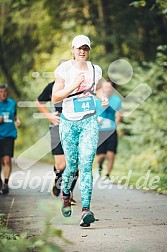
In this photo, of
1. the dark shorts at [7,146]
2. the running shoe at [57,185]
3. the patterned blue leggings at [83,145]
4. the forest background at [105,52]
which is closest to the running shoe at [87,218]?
the patterned blue leggings at [83,145]

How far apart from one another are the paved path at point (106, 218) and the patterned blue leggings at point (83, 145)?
442 mm

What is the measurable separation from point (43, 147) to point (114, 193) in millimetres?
16003

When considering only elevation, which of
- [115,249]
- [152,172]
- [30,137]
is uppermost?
[115,249]

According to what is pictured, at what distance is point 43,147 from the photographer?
26.9 meters

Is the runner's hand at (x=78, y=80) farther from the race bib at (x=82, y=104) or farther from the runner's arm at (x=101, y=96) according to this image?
the runner's arm at (x=101, y=96)

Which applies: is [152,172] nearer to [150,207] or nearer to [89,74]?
[150,207]

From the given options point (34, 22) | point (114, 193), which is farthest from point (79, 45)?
point (34, 22)

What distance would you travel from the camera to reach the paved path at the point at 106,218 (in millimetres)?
6027

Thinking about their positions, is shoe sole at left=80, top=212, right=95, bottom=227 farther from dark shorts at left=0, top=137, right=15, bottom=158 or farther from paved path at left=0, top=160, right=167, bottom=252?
dark shorts at left=0, top=137, right=15, bottom=158

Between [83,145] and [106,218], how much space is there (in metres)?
1.05

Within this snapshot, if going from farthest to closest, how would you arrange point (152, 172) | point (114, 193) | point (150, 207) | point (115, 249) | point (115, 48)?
point (115, 48) < point (152, 172) < point (114, 193) < point (150, 207) < point (115, 249)

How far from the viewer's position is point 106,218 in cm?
802

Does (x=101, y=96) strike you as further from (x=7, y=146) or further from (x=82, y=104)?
(x=7, y=146)

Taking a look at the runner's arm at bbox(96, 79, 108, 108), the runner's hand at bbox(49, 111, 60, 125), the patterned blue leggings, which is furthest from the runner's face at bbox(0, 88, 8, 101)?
the patterned blue leggings
